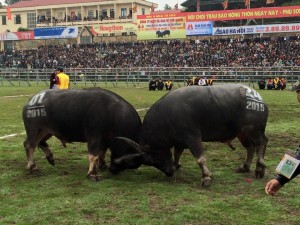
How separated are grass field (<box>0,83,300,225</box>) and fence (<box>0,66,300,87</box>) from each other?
2134 cm

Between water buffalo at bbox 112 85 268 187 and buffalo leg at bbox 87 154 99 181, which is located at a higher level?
water buffalo at bbox 112 85 268 187

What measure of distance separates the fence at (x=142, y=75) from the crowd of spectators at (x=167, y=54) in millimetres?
3693

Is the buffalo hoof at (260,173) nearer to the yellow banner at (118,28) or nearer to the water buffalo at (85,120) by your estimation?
the water buffalo at (85,120)

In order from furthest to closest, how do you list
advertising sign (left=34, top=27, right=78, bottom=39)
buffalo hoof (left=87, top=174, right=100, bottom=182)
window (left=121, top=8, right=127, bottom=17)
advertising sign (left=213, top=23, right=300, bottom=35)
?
window (left=121, top=8, right=127, bottom=17) → advertising sign (left=34, top=27, right=78, bottom=39) → advertising sign (left=213, top=23, right=300, bottom=35) → buffalo hoof (left=87, top=174, right=100, bottom=182)

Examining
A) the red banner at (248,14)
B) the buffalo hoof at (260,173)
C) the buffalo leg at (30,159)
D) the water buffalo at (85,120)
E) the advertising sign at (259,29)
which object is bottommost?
the buffalo hoof at (260,173)

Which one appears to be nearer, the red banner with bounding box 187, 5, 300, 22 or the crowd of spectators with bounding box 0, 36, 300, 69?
the crowd of spectators with bounding box 0, 36, 300, 69

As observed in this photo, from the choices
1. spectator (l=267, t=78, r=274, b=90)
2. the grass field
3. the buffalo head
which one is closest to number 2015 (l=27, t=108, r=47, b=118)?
the grass field

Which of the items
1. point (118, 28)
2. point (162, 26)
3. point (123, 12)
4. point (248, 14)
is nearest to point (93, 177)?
point (248, 14)

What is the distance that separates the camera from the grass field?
5.11 meters

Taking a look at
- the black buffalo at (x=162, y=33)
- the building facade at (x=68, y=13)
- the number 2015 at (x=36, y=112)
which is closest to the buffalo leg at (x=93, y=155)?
the number 2015 at (x=36, y=112)

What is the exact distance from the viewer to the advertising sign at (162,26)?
140 feet

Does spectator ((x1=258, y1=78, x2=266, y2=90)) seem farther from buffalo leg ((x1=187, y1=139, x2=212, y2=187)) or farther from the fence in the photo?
buffalo leg ((x1=187, y1=139, x2=212, y2=187))

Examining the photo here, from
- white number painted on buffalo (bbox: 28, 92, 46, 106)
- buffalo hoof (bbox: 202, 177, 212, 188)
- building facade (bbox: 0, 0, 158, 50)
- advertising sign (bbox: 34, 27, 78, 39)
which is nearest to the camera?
buffalo hoof (bbox: 202, 177, 212, 188)

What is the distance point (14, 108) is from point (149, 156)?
1156 centimetres
